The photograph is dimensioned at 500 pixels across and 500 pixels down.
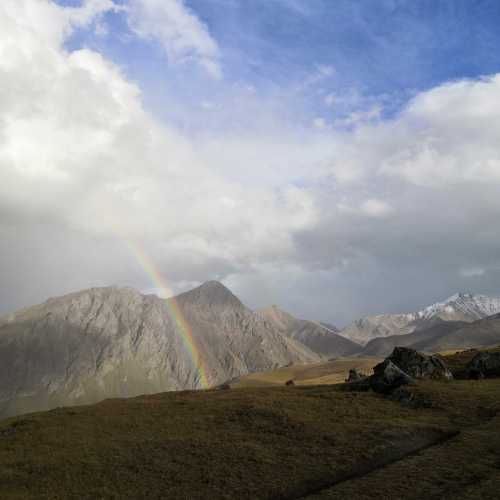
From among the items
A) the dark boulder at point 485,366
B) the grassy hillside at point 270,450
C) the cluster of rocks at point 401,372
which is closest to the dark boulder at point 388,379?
the cluster of rocks at point 401,372

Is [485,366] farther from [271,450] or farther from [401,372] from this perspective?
[271,450]

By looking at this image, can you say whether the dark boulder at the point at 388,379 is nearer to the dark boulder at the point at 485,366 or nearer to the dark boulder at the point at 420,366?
the dark boulder at the point at 420,366

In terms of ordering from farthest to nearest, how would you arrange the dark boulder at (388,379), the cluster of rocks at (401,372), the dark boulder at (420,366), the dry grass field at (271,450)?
the dark boulder at (420,366) → the cluster of rocks at (401,372) → the dark boulder at (388,379) → the dry grass field at (271,450)

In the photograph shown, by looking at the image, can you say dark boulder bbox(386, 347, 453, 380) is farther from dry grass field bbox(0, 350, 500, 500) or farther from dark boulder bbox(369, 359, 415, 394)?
dry grass field bbox(0, 350, 500, 500)

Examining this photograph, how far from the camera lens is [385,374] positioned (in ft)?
149

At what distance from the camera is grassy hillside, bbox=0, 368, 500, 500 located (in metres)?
22.6

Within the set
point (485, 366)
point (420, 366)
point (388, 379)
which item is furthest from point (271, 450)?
point (485, 366)

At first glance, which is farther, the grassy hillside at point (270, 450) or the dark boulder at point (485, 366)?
the dark boulder at point (485, 366)

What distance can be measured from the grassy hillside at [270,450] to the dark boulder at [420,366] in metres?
7.28

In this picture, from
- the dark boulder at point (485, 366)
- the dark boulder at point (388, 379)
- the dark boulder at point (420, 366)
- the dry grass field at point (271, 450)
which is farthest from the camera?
the dark boulder at point (485, 366)

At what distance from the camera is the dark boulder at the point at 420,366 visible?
163 feet

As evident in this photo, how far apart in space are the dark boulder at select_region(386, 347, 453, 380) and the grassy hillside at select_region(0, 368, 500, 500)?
728cm

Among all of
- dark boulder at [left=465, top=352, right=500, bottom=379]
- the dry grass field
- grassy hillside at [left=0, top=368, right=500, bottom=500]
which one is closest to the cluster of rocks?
grassy hillside at [left=0, top=368, right=500, bottom=500]

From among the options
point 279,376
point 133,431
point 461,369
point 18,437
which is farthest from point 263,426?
point 279,376
